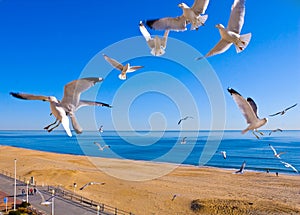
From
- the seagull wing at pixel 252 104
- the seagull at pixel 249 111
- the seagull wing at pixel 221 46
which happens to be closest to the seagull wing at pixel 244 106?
the seagull at pixel 249 111

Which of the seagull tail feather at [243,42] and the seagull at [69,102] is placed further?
the seagull tail feather at [243,42]

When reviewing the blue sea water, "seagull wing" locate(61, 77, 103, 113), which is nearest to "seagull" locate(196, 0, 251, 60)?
"seagull wing" locate(61, 77, 103, 113)

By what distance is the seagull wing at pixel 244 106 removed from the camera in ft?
13.7

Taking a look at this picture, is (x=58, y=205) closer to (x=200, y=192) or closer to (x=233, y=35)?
(x=200, y=192)

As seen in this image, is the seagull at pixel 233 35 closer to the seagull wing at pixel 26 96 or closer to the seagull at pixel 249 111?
the seagull at pixel 249 111

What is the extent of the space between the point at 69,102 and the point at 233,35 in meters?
3.00

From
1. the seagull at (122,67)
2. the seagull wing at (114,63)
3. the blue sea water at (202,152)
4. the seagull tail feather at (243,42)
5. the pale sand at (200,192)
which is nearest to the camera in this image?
the seagull tail feather at (243,42)

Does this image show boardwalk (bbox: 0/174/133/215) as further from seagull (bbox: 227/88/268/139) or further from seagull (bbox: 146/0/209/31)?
seagull (bbox: 227/88/268/139)

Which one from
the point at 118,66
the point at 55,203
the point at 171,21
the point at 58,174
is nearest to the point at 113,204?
the point at 55,203

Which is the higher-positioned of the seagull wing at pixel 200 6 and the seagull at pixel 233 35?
the seagull wing at pixel 200 6

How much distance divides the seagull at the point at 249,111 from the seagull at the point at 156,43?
1815 mm

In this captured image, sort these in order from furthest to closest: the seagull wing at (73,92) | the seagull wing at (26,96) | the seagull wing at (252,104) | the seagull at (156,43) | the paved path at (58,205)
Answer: the paved path at (58,205) → the seagull at (156,43) → the seagull wing at (252,104) → the seagull wing at (73,92) → the seagull wing at (26,96)

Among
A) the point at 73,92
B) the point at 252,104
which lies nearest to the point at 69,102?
the point at 73,92

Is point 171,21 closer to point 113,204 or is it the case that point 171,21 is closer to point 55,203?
point 55,203
